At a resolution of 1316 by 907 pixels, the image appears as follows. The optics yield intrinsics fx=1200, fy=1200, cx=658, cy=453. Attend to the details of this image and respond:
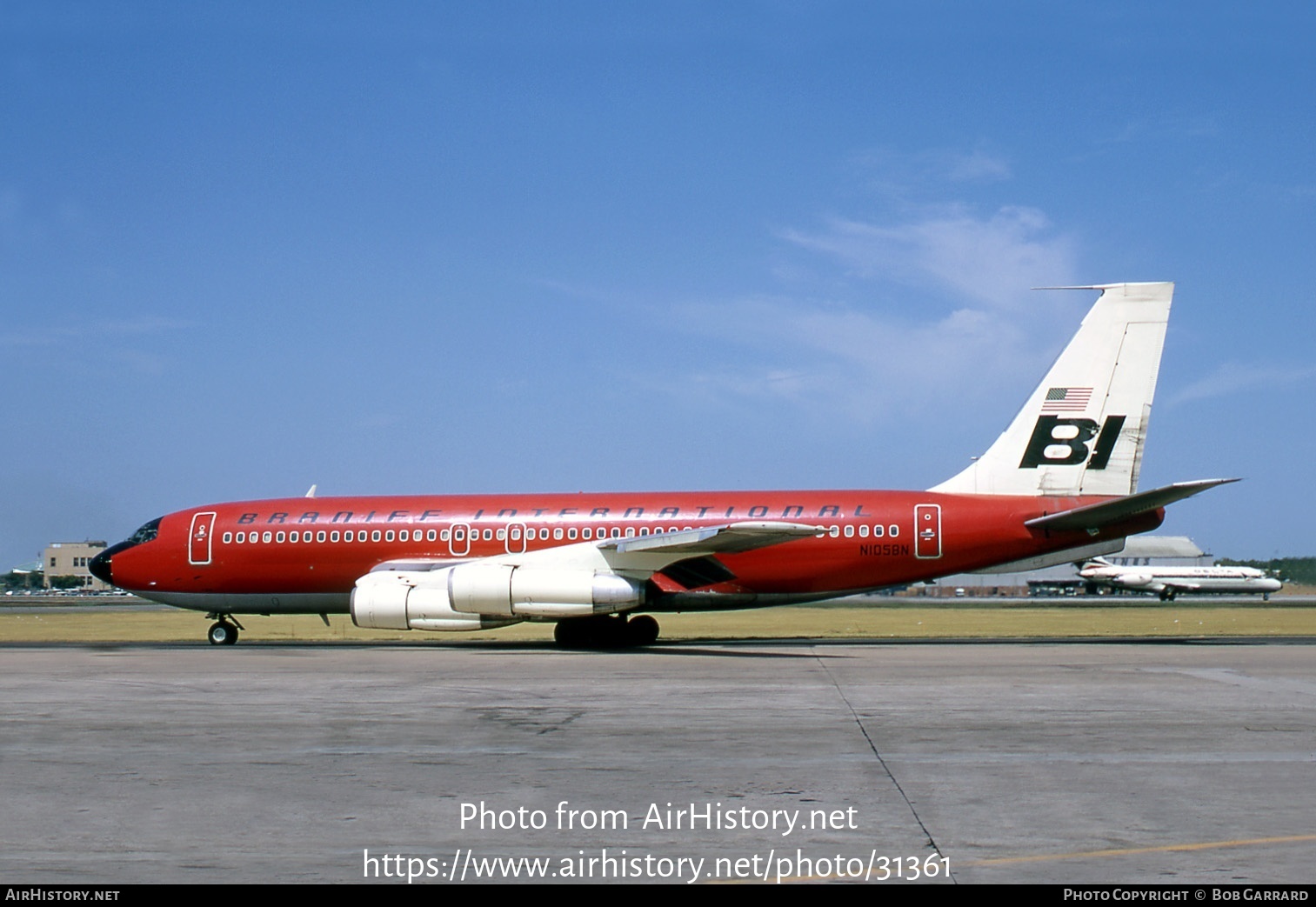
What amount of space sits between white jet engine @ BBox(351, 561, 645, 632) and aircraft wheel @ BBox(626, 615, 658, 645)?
306 cm

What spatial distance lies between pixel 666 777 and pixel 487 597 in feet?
55.6

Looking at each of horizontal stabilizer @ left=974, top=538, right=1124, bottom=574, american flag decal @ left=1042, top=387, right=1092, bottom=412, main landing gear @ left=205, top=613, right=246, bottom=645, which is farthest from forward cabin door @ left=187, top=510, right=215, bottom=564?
american flag decal @ left=1042, top=387, right=1092, bottom=412

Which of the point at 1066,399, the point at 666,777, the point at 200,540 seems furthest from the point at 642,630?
the point at 666,777

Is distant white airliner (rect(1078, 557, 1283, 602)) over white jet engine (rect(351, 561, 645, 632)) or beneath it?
beneath

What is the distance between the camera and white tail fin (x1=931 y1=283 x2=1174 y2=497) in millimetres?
28172

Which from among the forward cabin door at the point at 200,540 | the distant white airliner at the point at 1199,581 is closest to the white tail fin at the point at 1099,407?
the forward cabin door at the point at 200,540

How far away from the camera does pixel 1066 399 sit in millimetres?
28766

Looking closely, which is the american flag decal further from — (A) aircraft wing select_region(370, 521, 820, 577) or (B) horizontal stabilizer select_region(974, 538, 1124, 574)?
(A) aircraft wing select_region(370, 521, 820, 577)

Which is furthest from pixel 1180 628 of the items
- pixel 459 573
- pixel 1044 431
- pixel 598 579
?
pixel 459 573

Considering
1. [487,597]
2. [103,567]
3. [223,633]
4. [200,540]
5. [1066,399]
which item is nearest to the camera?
[487,597]

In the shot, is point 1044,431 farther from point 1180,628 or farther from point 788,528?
point 1180,628

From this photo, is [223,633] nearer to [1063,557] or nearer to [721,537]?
[721,537]

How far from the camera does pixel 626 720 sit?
13797 millimetres

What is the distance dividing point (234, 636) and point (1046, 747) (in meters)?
24.5
